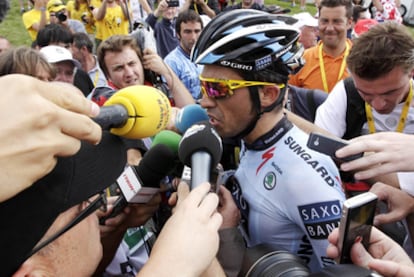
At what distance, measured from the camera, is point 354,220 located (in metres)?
1.31

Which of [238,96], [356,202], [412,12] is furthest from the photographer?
[412,12]

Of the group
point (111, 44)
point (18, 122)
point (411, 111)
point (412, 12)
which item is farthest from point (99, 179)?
point (412, 12)

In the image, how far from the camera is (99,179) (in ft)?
4.31

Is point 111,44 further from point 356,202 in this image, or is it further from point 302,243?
point 356,202

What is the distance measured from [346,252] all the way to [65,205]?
946mm

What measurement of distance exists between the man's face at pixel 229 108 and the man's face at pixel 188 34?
3.84 meters

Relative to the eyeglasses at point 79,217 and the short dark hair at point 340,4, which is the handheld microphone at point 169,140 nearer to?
the eyeglasses at point 79,217

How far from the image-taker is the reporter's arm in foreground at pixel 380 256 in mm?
1390

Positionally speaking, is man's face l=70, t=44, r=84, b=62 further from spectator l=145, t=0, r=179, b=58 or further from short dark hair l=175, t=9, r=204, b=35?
spectator l=145, t=0, r=179, b=58

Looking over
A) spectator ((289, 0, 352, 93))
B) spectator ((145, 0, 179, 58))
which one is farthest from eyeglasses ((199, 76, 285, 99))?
spectator ((145, 0, 179, 58))

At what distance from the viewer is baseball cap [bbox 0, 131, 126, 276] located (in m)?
0.99

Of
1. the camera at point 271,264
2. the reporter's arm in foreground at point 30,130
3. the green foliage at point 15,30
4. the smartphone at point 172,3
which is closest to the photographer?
the reporter's arm in foreground at point 30,130

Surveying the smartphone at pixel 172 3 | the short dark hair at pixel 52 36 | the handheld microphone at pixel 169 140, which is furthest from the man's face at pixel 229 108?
the smartphone at pixel 172 3

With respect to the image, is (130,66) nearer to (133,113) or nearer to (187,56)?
(187,56)
